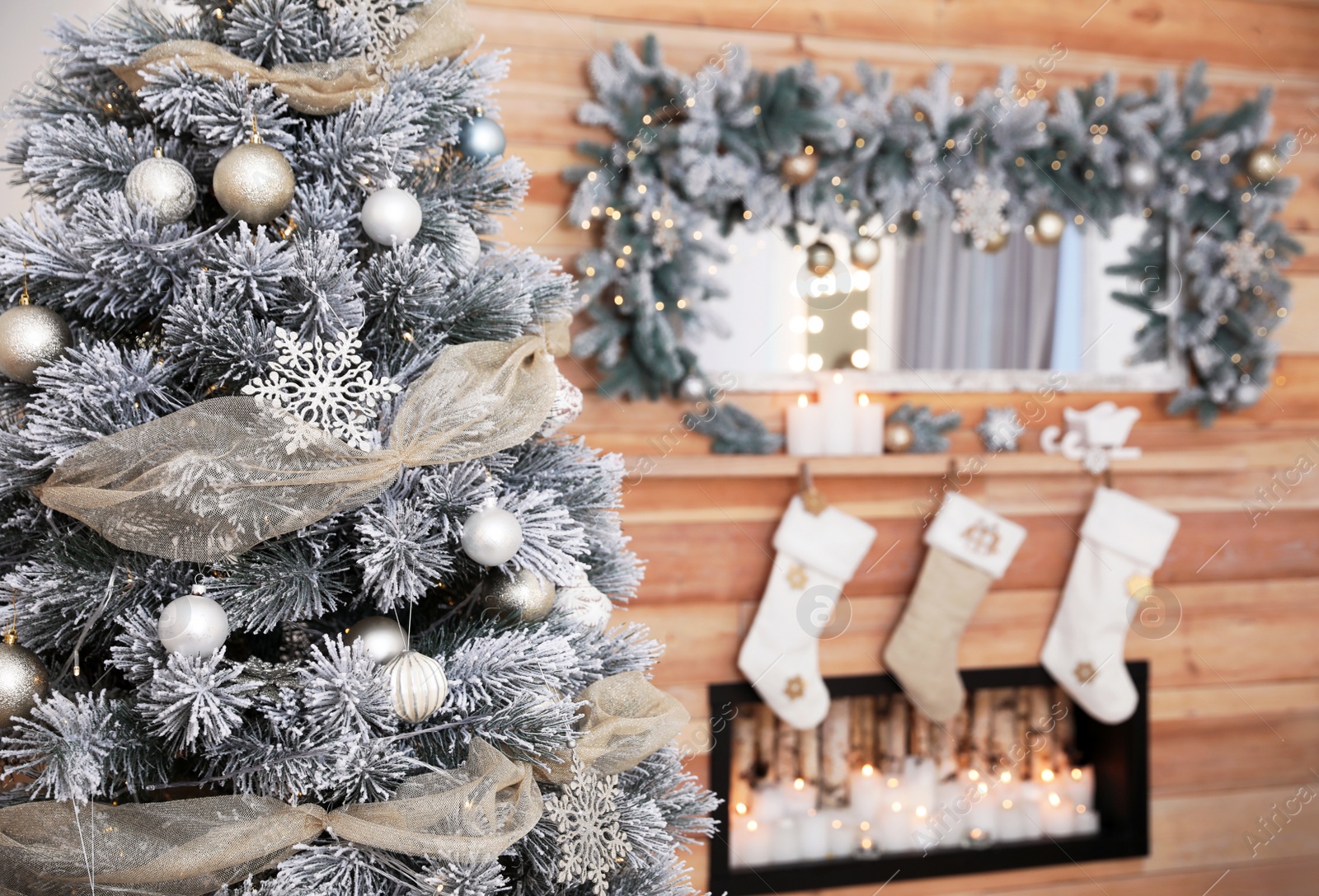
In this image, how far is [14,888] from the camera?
2.16ft

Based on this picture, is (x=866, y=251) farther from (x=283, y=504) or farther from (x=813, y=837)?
(x=283, y=504)

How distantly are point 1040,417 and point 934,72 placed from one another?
0.79 metres

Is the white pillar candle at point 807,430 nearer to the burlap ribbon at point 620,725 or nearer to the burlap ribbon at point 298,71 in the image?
the burlap ribbon at point 620,725

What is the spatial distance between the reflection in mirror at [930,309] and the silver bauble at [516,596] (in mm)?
1164

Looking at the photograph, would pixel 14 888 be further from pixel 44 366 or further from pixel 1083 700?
pixel 1083 700

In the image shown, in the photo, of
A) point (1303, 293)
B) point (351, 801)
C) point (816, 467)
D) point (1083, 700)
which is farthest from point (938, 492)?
point (351, 801)

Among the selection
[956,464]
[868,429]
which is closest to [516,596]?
[868,429]

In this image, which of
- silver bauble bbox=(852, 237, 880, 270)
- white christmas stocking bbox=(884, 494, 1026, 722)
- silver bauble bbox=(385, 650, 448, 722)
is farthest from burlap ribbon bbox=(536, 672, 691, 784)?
silver bauble bbox=(852, 237, 880, 270)

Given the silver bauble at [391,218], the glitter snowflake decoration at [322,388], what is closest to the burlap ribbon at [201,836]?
the glitter snowflake decoration at [322,388]

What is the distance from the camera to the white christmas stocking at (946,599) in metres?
1.98

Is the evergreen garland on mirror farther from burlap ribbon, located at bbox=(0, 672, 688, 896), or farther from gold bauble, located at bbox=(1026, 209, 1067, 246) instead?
burlap ribbon, located at bbox=(0, 672, 688, 896)

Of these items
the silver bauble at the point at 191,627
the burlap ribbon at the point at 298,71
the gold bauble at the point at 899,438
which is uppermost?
the gold bauble at the point at 899,438

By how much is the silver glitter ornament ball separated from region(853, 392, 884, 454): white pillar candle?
4.87 feet

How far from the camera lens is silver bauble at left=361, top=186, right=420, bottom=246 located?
0.76 meters
